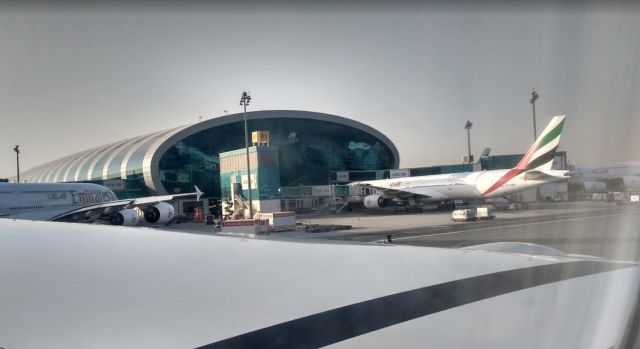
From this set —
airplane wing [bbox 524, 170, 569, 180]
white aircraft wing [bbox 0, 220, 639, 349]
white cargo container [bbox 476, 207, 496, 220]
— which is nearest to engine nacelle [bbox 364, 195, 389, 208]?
airplane wing [bbox 524, 170, 569, 180]

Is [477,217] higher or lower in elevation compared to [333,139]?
lower

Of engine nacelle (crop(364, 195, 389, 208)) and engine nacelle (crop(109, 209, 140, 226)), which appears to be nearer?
engine nacelle (crop(109, 209, 140, 226))

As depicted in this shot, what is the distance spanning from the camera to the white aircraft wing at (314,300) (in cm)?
199

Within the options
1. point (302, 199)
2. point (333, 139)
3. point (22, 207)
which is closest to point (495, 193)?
point (302, 199)

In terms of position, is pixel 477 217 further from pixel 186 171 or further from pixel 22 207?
pixel 186 171

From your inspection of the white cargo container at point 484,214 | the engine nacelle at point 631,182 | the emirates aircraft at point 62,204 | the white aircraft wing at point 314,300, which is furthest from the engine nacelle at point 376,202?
the white aircraft wing at point 314,300

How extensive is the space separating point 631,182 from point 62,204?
39.6 meters

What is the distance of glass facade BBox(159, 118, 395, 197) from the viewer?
1955 inches

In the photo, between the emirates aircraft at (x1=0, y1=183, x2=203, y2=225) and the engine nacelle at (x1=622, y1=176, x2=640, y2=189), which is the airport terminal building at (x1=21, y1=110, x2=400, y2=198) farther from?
the engine nacelle at (x1=622, y1=176, x2=640, y2=189)

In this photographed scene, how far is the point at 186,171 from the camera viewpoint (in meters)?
49.9

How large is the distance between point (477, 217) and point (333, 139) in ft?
108

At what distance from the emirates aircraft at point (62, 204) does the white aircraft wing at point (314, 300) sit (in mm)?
18413

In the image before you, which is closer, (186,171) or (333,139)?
(186,171)

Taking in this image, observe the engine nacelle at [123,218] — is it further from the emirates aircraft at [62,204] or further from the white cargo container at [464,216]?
the white cargo container at [464,216]
